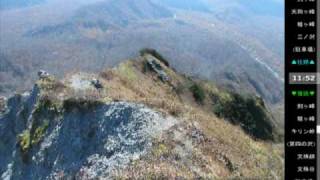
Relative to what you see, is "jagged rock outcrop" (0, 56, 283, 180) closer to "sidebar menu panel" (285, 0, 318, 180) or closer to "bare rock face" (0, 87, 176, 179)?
"bare rock face" (0, 87, 176, 179)

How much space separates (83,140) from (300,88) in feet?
85.8

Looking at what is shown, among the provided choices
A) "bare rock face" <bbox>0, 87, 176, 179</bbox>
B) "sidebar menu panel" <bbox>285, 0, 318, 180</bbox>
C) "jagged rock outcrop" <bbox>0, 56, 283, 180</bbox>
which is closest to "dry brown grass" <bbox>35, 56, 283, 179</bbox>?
"jagged rock outcrop" <bbox>0, 56, 283, 180</bbox>

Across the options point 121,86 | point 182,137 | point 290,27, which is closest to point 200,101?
point 121,86

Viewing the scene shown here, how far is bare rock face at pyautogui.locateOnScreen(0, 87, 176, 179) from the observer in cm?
2845

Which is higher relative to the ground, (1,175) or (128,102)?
(128,102)

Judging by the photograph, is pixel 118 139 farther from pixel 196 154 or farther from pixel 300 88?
pixel 300 88

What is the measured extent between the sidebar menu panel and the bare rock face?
708 inches

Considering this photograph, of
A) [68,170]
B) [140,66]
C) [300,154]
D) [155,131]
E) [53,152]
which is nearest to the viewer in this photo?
[300,154]

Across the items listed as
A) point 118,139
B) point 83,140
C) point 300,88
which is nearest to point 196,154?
point 118,139

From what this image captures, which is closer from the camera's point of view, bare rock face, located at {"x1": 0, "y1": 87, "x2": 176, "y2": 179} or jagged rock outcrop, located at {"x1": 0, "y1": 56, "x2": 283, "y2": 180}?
jagged rock outcrop, located at {"x1": 0, "y1": 56, "x2": 283, "y2": 180}

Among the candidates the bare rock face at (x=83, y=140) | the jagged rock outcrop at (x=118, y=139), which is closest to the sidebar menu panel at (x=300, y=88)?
the jagged rock outcrop at (x=118, y=139)

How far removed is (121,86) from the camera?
4422 cm

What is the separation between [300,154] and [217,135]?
82.7 ft

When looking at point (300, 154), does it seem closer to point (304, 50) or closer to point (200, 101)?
point (304, 50)
